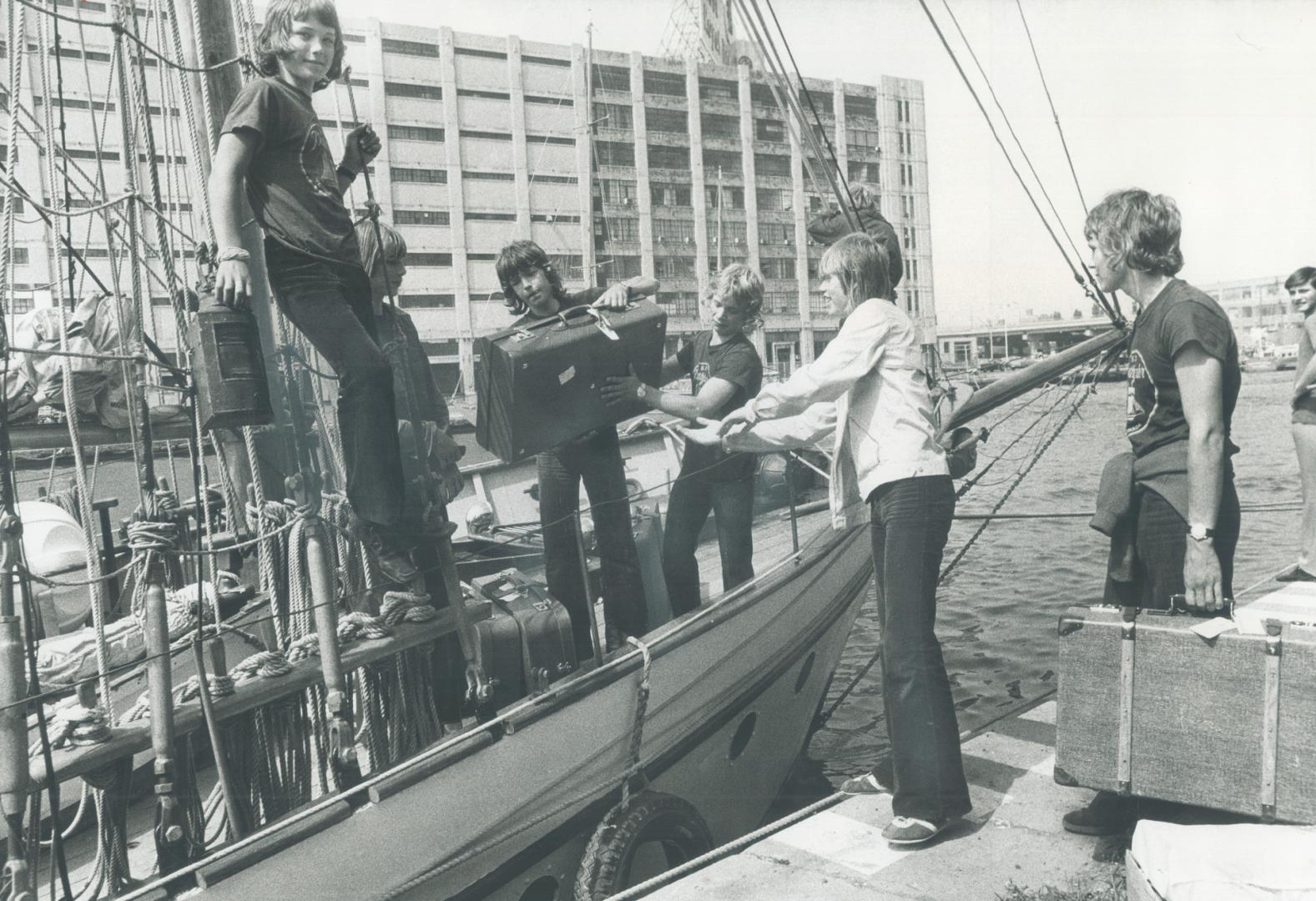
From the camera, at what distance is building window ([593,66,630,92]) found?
830 inches

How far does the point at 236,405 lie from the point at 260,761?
1.03 metres

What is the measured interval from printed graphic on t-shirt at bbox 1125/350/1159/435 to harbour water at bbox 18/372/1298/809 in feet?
1.91

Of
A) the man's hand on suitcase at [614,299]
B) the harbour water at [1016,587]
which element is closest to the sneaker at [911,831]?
the harbour water at [1016,587]

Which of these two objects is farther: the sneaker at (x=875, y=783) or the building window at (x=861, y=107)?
the building window at (x=861, y=107)

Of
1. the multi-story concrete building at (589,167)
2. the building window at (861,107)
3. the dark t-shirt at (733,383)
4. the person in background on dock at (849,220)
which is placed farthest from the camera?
the building window at (861,107)

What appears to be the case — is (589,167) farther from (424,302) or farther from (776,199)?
(776,199)

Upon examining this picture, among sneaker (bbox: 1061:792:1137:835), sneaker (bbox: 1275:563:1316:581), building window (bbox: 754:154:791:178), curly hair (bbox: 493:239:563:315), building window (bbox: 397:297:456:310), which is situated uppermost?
building window (bbox: 754:154:791:178)

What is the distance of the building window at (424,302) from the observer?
16672mm

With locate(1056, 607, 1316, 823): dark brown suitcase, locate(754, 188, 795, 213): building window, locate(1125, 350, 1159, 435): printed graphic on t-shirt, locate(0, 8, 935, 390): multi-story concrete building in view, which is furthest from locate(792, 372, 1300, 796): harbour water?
locate(754, 188, 795, 213): building window

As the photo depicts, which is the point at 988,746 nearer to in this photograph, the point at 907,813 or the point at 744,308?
the point at 907,813

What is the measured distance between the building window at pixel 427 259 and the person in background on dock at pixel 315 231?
13.2 metres

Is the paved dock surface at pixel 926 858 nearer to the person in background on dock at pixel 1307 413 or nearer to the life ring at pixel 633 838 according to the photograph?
the life ring at pixel 633 838

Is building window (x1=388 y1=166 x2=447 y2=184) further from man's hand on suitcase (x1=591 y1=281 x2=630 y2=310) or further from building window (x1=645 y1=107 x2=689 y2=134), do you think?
man's hand on suitcase (x1=591 y1=281 x2=630 y2=310)

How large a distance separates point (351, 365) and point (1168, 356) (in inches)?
89.2
